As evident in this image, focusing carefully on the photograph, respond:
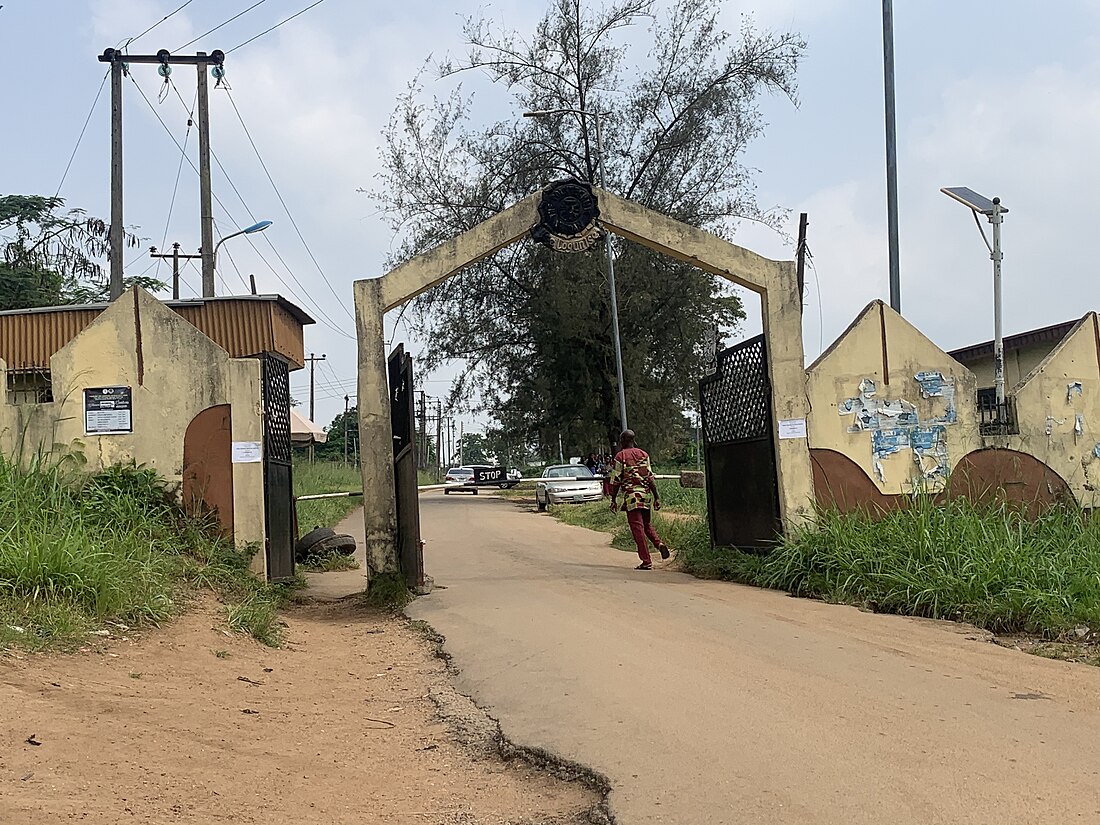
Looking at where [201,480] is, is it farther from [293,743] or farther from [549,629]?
[293,743]

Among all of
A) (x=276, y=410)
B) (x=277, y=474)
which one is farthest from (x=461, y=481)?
(x=277, y=474)

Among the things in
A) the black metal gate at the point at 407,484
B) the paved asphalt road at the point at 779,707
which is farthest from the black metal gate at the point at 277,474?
the paved asphalt road at the point at 779,707

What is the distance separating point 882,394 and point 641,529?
3422 mm

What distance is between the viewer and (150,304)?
11547mm

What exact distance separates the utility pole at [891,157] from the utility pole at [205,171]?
13.9 metres

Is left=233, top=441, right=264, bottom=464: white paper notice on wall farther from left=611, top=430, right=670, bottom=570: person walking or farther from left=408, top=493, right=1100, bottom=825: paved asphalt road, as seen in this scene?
left=611, top=430, right=670, bottom=570: person walking

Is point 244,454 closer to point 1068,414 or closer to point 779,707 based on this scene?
point 779,707

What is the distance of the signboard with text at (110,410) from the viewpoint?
1148 centimetres

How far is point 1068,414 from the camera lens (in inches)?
507

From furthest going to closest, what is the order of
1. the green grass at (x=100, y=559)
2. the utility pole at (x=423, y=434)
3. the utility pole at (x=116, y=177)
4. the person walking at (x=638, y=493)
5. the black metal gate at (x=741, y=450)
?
the utility pole at (x=423, y=434) → the utility pole at (x=116, y=177) → the person walking at (x=638, y=493) → the black metal gate at (x=741, y=450) → the green grass at (x=100, y=559)

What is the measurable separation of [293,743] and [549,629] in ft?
10.4

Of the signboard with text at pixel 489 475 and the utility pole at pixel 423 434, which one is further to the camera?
the utility pole at pixel 423 434

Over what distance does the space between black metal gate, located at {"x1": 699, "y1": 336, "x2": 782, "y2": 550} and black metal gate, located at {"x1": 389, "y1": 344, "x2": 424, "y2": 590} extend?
3860mm

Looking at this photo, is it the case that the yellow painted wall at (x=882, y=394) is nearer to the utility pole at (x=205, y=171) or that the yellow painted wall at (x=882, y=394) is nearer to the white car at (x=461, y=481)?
the utility pole at (x=205, y=171)
